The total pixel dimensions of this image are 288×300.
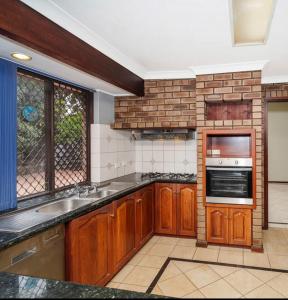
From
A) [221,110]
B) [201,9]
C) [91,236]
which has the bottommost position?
[91,236]

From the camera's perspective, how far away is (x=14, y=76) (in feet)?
7.77

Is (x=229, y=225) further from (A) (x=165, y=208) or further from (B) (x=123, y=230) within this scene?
(B) (x=123, y=230)

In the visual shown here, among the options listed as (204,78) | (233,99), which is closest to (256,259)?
(233,99)

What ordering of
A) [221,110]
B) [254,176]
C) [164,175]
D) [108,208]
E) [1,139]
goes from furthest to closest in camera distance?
[164,175] < [221,110] < [254,176] < [108,208] < [1,139]

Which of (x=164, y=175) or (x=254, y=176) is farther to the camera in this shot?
(x=164, y=175)

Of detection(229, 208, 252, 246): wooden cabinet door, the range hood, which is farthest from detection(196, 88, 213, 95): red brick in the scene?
detection(229, 208, 252, 246): wooden cabinet door

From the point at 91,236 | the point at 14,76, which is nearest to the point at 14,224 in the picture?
the point at 91,236

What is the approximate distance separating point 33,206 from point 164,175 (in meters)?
2.22

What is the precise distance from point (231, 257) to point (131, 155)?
2018 mm

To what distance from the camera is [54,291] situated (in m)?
0.86

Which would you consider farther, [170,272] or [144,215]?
[144,215]

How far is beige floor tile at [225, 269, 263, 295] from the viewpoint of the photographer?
8.53 ft

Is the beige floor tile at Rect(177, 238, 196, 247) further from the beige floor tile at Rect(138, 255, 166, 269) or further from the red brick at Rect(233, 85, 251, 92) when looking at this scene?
the red brick at Rect(233, 85, 251, 92)

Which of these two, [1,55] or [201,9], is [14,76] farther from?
[201,9]
